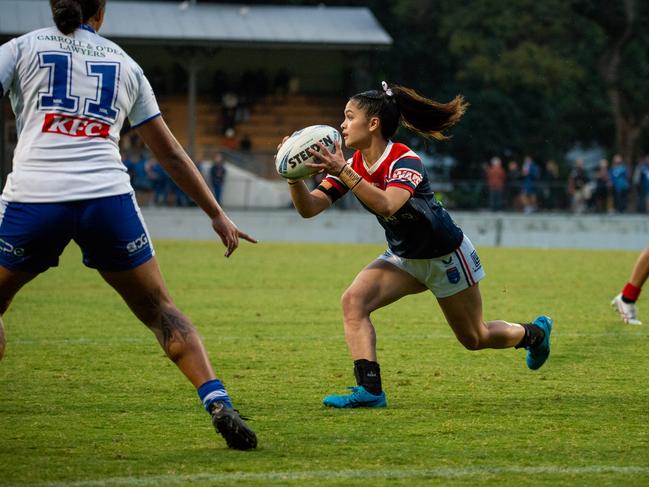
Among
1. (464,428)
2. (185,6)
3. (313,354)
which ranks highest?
(464,428)

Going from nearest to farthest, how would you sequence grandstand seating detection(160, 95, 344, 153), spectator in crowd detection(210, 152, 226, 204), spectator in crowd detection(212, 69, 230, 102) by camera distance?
spectator in crowd detection(210, 152, 226, 204)
grandstand seating detection(160, 95, 344, 153)
spectator in crowd detection(212, 69, 230, 102)

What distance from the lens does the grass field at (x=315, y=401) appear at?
5371 millimetres

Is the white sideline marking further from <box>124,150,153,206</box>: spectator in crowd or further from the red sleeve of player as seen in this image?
<box>124,150,153,206</box>: spectator in crowd

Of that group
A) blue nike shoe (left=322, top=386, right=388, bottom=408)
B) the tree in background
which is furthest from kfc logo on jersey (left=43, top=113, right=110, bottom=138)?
the tree in background

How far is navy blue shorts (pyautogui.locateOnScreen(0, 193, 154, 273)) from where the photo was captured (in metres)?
5.33

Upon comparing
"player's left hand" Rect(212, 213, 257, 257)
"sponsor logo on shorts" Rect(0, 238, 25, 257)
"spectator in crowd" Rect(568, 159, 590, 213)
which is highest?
"sponsor logo on shorts" Rect(0, 238, 25, 257)

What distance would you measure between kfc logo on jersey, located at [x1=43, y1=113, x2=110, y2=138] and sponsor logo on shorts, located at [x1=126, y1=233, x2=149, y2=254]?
515mm

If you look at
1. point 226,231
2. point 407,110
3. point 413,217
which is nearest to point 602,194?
point 407,110

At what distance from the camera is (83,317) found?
12492 mm

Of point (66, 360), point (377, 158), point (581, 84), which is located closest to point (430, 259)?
point (377, 158)

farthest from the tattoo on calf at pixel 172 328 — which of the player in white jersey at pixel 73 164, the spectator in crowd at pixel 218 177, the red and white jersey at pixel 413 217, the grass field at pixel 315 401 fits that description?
the spectator in crowd at pixel 218 177

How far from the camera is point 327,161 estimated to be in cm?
644

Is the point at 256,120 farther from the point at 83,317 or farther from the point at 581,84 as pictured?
the point at 83,317

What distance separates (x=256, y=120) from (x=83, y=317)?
96.8 feet
